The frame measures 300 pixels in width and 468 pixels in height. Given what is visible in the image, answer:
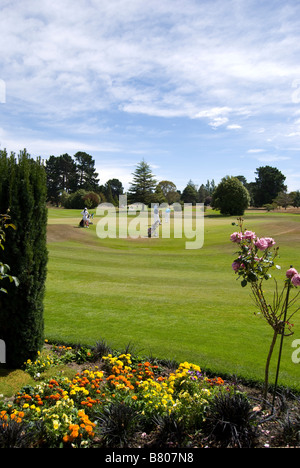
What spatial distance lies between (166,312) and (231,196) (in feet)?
151

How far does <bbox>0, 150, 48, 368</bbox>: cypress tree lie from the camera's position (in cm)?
561

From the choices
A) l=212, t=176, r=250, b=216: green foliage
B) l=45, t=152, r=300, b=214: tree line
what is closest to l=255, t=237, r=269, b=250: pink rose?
l=212, t=176, r=250, b=216: green foliage

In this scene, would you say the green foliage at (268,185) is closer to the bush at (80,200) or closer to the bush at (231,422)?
the bush at (80,200)

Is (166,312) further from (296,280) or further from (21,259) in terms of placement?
(296,280)

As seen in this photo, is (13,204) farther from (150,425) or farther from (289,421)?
(289,421)

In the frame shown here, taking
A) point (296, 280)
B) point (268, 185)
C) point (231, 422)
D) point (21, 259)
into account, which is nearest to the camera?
point (231, 422)

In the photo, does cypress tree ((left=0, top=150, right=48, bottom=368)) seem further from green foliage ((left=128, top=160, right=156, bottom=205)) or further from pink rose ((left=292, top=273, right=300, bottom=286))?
green foliage ((left=128, top=160, right=156, bottom=205))

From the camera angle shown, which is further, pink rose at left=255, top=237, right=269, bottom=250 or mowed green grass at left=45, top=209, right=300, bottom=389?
mowed green grass at left=45, top=209, right=300, bottom=389

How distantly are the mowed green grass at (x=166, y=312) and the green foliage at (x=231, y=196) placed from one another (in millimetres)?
33763

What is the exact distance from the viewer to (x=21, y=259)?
5.63 meters

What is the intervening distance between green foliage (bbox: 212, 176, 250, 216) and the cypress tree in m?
49.1

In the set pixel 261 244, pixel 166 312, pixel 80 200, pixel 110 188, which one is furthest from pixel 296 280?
pixel 110 188

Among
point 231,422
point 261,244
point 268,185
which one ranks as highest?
point 268,185

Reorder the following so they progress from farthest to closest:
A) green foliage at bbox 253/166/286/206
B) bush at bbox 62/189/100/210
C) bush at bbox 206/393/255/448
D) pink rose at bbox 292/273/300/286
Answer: green foliage at bbox 253/166/286/206 < bush at bbox 62/189/100/210 < pink rose at bbox 292/273/300/286 < bush at bbox 206/393/255/448
